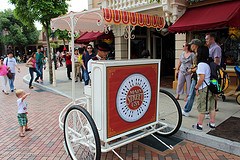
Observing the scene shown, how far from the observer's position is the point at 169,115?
17.1 feet

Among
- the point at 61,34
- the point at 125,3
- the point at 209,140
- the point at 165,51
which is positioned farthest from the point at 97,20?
the point at 61,34

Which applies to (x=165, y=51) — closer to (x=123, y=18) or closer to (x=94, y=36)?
(x=94, y=36)

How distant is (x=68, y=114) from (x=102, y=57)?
124 centimetres

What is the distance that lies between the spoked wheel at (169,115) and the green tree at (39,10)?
21.9 feet

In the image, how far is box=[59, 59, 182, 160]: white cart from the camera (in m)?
3.07

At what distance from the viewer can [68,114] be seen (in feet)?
11.2

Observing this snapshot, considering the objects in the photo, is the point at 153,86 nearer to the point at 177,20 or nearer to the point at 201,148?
the point at 201,148

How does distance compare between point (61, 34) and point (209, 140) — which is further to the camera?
point (61, 34)

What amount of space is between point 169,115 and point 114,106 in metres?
2.42

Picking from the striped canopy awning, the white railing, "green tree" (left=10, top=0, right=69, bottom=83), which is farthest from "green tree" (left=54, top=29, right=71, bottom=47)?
the striped canopy awning

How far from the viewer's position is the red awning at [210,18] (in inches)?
223

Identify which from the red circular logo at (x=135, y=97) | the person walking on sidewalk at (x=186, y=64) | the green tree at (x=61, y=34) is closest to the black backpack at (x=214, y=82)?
the red circular logo at (x=135, y=97)

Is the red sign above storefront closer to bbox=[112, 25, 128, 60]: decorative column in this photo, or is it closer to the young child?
the young child

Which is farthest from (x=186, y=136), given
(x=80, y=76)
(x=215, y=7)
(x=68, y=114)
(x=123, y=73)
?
(x=80, y=76)
